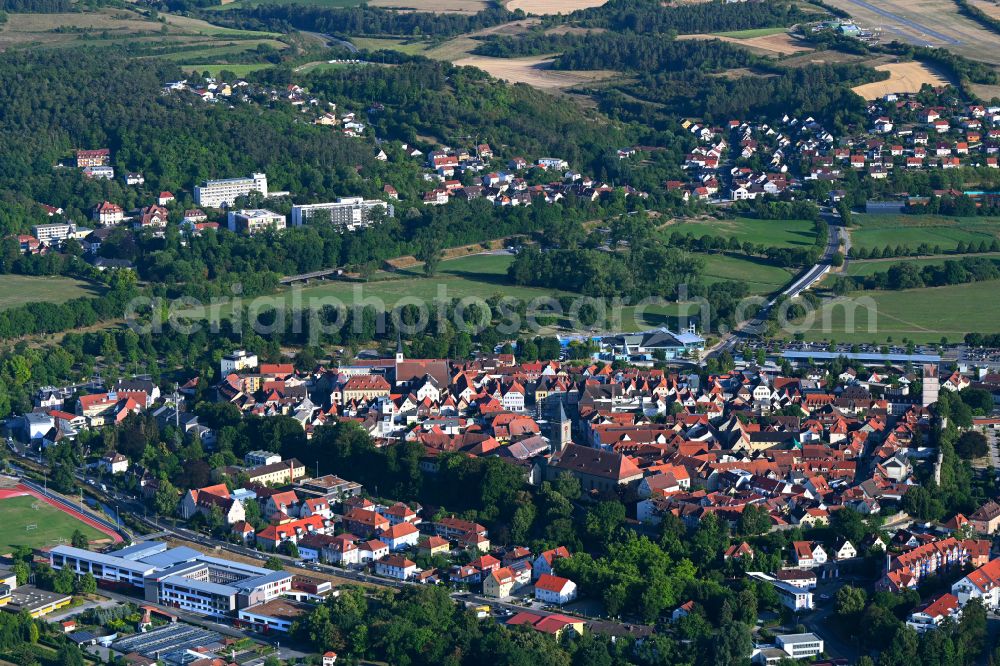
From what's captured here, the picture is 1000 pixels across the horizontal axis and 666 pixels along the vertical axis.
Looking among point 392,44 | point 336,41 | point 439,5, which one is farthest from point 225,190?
point 439,5

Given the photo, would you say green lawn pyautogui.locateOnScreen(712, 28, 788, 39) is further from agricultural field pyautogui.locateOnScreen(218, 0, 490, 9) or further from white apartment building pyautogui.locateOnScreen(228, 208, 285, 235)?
white apartment building pyautogui.locateOnScreen(228, 208, 285, 235)

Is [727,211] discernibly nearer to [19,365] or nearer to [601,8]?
[19,365]

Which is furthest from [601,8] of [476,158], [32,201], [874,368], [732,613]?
[732,613]

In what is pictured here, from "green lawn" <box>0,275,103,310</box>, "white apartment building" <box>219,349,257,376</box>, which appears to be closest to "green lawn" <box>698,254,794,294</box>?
"white apartment building" <box>219,349,257,376</box>

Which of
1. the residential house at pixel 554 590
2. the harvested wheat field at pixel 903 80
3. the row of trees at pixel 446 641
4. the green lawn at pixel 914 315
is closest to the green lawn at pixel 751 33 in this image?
the harvested wheat field at pixel 903 80

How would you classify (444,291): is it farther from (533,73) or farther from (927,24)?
(927,24)

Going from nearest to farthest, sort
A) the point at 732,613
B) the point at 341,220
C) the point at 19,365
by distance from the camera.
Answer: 1. the point at 732,613
2. the point at 19,365
3. the point at 341,220

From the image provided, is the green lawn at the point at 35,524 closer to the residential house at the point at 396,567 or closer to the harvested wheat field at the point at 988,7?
the residential house at the point at 396,567
